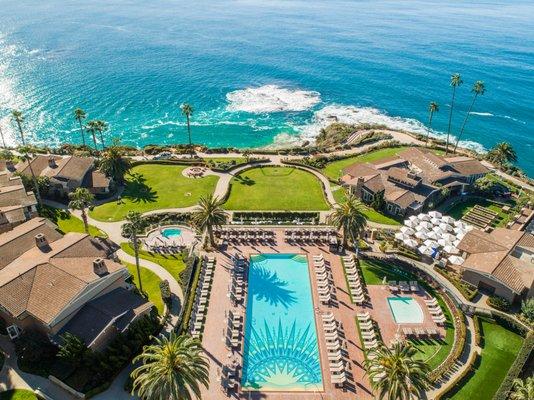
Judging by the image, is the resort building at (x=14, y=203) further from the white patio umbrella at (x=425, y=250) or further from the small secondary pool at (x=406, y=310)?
the white patio umbrella at (x=425, y=250)

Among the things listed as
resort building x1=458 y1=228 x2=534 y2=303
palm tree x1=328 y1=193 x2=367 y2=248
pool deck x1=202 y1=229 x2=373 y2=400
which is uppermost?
palm tree x1=328 y1=193 x2=367 y2=248

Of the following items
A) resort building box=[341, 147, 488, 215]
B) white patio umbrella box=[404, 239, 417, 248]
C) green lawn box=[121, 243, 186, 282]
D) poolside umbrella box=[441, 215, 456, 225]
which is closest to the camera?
green lawn box=[121, 243, 186, 282]

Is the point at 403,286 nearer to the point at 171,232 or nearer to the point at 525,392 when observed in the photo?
the point at 525,392

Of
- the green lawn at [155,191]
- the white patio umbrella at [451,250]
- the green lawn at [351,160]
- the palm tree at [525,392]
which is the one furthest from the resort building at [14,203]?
the palm tree at [525,392]

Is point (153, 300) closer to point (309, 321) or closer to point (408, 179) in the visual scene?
point (309, 321)

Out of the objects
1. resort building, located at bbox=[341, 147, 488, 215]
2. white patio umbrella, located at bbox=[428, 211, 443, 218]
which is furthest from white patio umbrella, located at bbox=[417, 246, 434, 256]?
resort building, located at bbox=[341, 147, 488, 215]

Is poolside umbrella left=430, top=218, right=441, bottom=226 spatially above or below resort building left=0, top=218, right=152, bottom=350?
below

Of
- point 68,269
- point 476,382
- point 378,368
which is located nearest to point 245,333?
point 378,368

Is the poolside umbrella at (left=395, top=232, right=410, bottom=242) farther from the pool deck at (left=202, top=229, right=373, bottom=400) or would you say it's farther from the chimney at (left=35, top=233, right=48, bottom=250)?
the chimney at (left=35, top=233, right=48, bottom=250)
